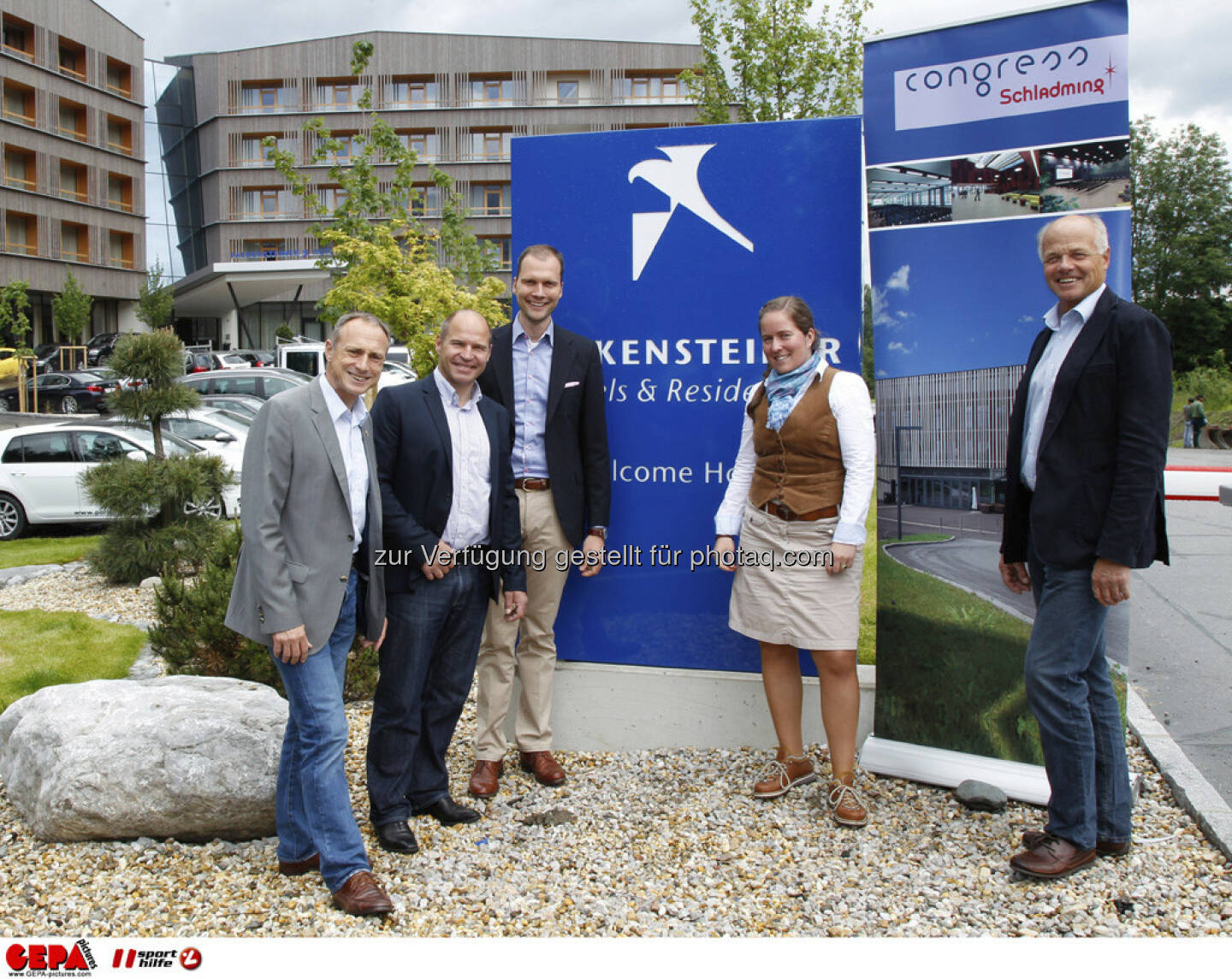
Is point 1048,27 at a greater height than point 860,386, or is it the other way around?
point 1048,27

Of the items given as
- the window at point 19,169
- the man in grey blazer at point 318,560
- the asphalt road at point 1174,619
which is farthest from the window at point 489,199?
the man in grey blazer at point 318,560

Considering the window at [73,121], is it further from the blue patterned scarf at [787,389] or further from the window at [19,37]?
the blue patterned scarf at [787,389]

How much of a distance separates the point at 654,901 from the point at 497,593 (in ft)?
4.25

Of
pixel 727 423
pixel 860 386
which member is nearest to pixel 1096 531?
pixel 860 386

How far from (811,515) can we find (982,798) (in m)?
1.31

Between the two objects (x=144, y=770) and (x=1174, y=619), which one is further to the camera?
(x=1174, y=619)

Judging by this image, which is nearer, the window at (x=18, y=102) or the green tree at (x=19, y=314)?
the green tree at (x=19, y=314)

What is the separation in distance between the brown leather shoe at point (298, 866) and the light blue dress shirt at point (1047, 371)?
2.80m

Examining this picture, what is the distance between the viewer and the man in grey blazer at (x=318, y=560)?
3002 mm

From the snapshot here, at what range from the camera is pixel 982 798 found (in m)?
3.86

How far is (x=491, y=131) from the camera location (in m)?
52.5

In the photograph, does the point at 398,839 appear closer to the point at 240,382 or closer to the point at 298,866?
the point at 298,866

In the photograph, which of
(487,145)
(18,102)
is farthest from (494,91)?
(18,102)

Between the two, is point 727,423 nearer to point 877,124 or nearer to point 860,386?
point 860,386
